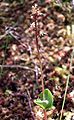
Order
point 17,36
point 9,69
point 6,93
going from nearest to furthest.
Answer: point 6,93 → point 9,69 → point 17,36

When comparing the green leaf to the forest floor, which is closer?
the green leaf

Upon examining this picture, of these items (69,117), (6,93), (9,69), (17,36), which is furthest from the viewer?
(17,36)

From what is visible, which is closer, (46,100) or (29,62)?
(46,100)

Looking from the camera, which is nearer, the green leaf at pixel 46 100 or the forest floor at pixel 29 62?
the green leaf at pixel 46 100

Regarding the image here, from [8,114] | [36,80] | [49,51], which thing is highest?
[49,51]

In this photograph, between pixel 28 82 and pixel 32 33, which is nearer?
pixel 28 82

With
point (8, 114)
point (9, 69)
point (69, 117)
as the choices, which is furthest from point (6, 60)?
point (69, 117)

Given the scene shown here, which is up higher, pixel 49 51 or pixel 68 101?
pixel 49 51

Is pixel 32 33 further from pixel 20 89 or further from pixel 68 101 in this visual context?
pixel 68 101
